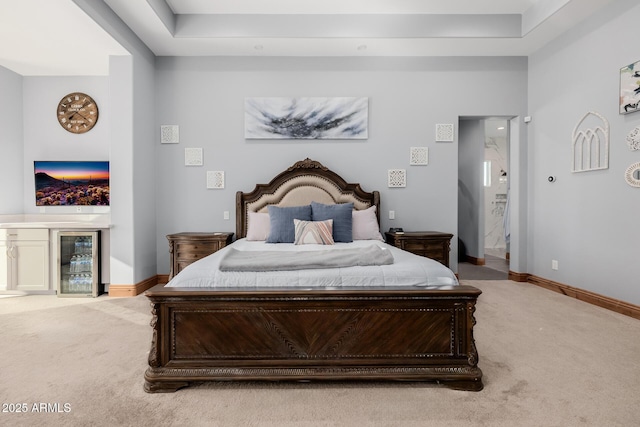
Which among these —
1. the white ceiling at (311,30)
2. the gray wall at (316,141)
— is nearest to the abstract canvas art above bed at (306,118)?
the gray wall at (316,141)

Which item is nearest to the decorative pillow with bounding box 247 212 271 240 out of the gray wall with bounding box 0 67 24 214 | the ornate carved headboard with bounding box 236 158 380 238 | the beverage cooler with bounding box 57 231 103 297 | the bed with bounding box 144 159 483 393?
the ornate carved headboard with bounding box 236 158 380 238

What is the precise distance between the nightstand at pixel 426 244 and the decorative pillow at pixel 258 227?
5.23 feet

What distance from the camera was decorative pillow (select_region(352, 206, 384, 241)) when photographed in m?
4.00

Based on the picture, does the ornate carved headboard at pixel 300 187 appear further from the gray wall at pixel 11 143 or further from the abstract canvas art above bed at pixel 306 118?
the gray wall at pixel 11 143

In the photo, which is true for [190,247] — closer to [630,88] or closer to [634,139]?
[634,139]

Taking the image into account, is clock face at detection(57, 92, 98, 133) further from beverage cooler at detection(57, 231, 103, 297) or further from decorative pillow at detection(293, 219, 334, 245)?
decorative pillow at detection(293, 219, 334, 245)

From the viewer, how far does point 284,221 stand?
149 inches

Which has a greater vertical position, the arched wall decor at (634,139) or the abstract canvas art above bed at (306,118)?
the abstract canvas art above bed at (306,118)

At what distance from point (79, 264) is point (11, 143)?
2.05 metres

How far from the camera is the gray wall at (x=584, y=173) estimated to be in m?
3.29

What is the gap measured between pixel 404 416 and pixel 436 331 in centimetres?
49

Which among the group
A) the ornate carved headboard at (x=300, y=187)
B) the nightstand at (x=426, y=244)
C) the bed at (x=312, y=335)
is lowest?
the bed at (x=312, y=335)

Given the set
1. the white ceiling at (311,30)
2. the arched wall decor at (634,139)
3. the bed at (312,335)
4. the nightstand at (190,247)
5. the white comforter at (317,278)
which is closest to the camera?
the bed at (312,335)

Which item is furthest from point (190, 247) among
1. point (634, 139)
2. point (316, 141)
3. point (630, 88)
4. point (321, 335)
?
point (630, 88)
